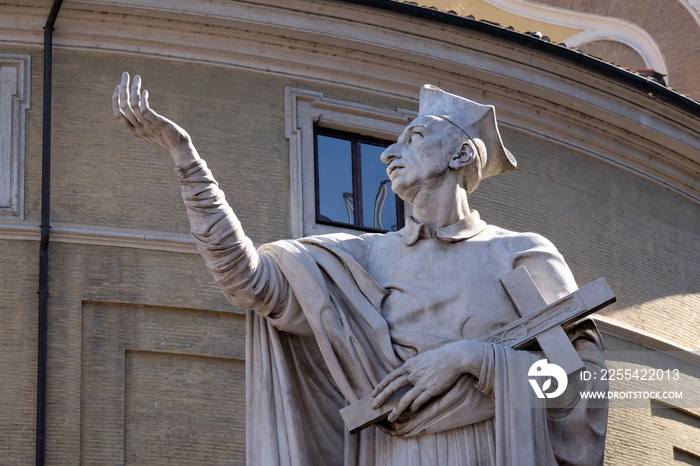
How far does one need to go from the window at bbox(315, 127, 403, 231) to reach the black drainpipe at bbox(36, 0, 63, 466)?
2841mm

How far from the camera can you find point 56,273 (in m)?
17.7

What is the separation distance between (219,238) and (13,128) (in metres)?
11.9

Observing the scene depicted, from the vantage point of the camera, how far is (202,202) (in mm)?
6660

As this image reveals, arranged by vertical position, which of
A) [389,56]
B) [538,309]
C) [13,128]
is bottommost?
[538,309]

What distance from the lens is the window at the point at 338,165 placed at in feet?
62.0

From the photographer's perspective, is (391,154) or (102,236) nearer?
(391,154)

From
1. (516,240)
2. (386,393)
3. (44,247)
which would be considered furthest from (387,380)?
(44,247)

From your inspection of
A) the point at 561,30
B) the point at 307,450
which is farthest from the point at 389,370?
the point at 561,30

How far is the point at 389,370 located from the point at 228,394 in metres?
11.0

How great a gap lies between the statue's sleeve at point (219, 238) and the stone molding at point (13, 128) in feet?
37.5

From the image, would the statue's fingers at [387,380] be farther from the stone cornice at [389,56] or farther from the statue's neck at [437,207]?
the stone cornice at [389,56]

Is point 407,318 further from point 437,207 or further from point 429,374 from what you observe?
point 437,207

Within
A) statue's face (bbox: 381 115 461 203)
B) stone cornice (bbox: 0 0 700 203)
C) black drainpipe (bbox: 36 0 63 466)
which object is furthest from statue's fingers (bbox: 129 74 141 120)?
stone cornice (bbox: 0 0 700 203)

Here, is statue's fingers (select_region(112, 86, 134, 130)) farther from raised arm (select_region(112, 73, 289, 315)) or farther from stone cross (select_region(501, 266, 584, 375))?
stone cross (select_region(501, 266, 584, 375))
